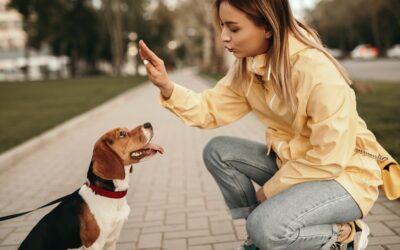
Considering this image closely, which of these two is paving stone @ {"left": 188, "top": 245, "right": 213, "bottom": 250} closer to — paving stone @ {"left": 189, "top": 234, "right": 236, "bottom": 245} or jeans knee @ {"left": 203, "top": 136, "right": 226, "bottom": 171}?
paving stone @ {"left": 189, "top": 234, "right": 236, "bottom": 245}

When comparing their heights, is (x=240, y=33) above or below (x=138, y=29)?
above

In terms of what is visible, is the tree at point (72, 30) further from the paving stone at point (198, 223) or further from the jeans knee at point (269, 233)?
the jeans knee at point (269, 233)

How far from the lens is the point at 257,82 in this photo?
120 inches

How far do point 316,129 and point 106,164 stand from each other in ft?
4.73

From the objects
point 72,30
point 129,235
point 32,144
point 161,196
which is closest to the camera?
point 129,235

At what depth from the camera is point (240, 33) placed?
269 cm

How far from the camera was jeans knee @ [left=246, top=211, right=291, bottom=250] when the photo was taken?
2547mm

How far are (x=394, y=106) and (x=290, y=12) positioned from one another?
905 cm

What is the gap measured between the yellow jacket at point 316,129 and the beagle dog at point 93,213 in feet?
1.93

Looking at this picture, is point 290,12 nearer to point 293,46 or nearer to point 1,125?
point 293,46

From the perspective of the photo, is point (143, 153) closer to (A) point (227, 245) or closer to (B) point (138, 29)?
(A) point (227, 245)

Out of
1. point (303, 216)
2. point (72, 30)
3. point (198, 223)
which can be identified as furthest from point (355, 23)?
point (303, 216)

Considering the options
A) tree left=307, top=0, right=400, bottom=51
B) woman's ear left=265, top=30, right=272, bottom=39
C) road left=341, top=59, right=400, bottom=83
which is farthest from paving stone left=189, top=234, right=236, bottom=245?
tree left=307, top=0, right=400, bottom=51

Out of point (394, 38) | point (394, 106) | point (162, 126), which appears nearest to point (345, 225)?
point (162, 126)
